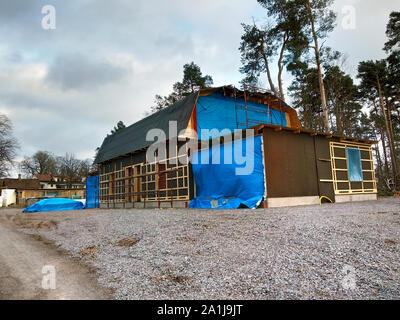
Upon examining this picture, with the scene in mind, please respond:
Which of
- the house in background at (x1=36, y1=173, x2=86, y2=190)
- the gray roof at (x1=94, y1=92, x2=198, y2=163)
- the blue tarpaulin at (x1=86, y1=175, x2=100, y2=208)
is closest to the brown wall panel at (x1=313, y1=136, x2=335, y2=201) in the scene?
the gray roof at (x1=94, y1=92, x2=198, y2=163)

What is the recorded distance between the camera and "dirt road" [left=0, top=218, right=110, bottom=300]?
3.11 metres

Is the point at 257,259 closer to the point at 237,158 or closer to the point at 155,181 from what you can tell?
the point at 237,158

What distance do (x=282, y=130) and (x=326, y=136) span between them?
287cm

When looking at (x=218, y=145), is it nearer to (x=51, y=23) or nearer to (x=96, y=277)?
(x=51, y=23)

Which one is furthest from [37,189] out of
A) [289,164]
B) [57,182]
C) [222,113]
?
[289,164]

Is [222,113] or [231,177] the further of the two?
[222,113]

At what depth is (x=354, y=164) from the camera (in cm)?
1353

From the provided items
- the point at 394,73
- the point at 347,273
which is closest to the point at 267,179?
the point at 347,273

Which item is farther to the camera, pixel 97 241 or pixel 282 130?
pixel 282 130

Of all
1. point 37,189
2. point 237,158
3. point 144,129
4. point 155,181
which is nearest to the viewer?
point 237,158

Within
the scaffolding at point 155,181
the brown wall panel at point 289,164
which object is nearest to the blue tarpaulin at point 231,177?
the brown wall panel at point 289,164

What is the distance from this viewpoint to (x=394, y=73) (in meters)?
21.2

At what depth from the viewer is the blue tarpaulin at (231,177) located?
32.8 ft

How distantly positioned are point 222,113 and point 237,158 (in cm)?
511
